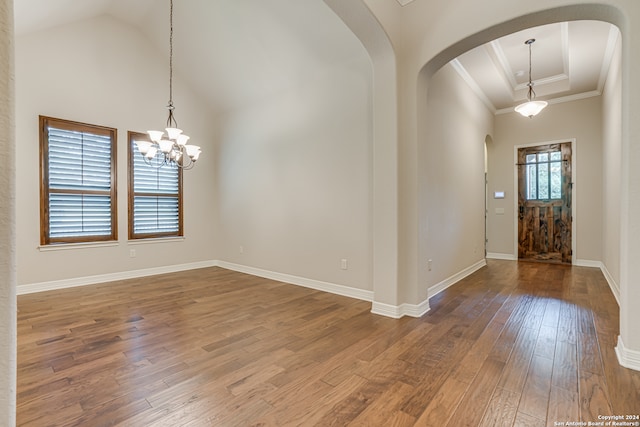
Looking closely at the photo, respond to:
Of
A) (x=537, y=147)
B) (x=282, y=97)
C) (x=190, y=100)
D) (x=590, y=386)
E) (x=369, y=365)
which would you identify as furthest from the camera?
(x=537, y=147)

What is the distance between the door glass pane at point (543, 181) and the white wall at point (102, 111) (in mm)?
6766

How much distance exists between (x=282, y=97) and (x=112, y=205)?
3.22 m

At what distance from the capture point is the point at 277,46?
4062mm

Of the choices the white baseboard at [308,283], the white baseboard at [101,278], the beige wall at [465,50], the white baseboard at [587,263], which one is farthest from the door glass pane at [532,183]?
the white baseboard at [101,278]

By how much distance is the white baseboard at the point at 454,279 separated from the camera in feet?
12.6

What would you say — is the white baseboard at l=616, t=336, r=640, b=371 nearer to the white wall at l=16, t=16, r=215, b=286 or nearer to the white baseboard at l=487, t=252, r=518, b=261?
the white baseboard at l=487, t=252, r=518, b=261

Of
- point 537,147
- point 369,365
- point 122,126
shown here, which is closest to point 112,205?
point 122,126

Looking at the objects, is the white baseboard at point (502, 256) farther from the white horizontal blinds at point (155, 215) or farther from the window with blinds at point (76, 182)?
the window with blinds at point (76, 182)

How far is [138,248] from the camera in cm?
501

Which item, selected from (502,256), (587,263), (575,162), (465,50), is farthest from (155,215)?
(587,263)

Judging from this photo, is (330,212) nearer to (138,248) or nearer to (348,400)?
(348,400)

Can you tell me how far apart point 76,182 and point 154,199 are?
1107mm

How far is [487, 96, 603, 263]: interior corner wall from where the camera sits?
5523mm

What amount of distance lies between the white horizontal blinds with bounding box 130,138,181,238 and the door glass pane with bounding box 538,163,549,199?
7249 mm
